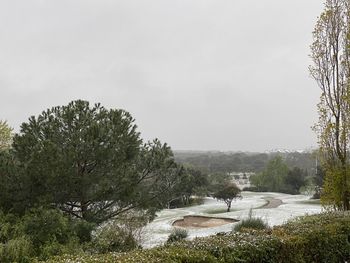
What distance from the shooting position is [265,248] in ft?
18.9

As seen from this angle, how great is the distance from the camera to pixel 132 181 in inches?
516

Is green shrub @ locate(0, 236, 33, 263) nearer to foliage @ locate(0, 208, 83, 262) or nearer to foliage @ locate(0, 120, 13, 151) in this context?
foliage @ locate(0, 208, 83, 262)

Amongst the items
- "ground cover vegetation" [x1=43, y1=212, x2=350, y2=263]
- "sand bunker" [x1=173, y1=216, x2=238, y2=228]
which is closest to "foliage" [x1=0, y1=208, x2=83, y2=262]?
"ground cover vegetation" [x1=43, y1=212, x2=350, y2=263]

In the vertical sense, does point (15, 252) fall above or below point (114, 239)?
above

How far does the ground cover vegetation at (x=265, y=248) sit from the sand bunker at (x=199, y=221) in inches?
656

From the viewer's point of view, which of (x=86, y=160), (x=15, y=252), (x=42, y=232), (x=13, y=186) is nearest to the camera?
(x=15, y=252)

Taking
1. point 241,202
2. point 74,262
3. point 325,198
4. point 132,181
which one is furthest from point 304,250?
point 241,202

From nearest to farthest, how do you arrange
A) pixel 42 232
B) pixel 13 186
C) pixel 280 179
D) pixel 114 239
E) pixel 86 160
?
pixel 42 232 → pixel 13 186 → pixel 86 160 → pixel 114 239 → pixel 280 179

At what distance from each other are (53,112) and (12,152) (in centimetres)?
183

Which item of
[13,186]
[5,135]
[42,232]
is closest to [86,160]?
[13,186]

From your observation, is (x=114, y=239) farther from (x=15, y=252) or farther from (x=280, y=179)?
(x=280, y=179)

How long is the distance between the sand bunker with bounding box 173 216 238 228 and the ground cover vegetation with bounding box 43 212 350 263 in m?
16.7

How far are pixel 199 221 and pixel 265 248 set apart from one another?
20.8m

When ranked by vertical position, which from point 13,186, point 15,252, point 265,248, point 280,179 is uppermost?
point 13,186
